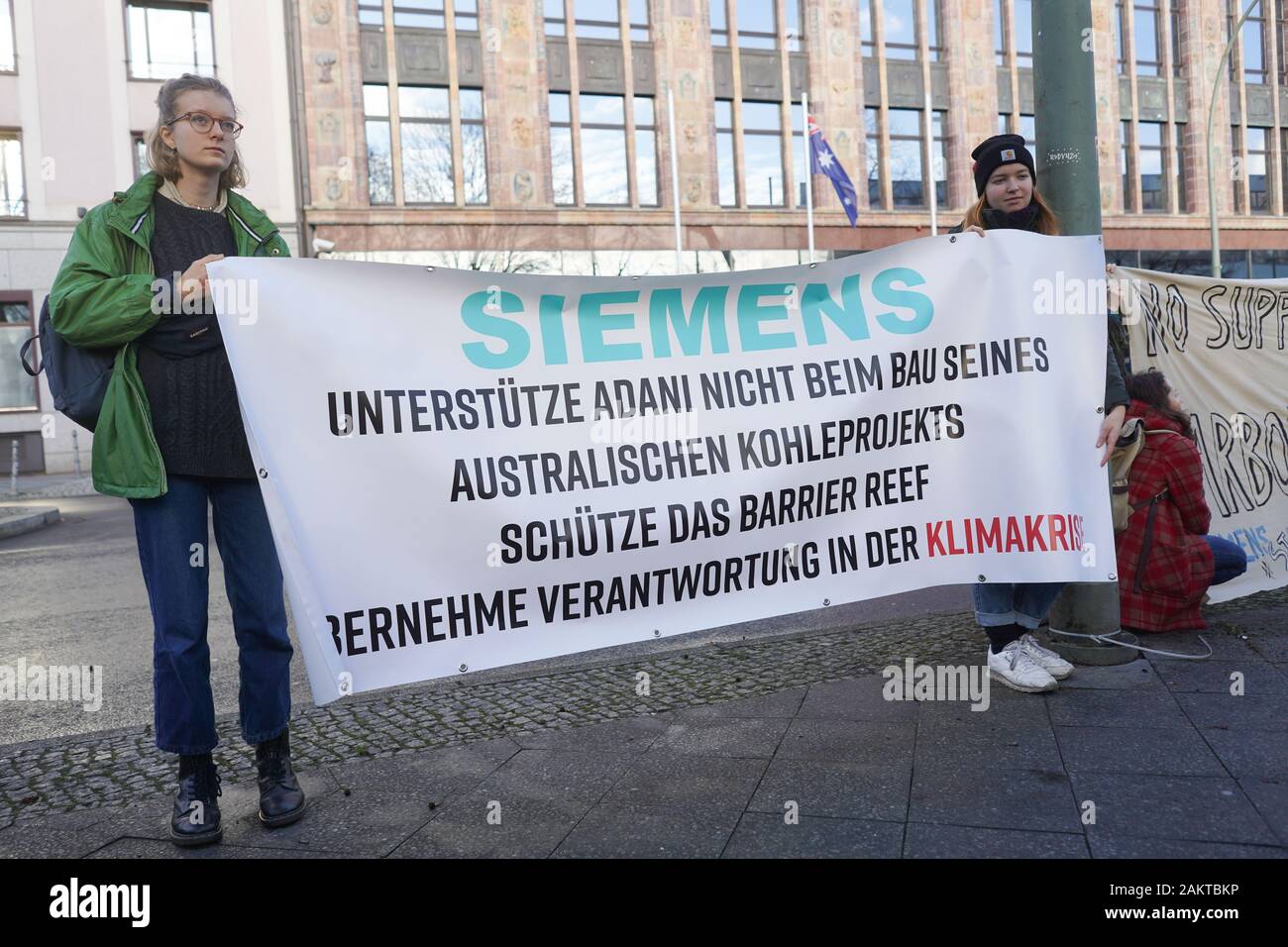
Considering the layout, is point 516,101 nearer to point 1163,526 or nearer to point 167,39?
point 167,39

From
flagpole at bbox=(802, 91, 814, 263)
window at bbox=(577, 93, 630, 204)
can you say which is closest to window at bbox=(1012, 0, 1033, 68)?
flagpole at bbox=(802, 91, 814, 263)

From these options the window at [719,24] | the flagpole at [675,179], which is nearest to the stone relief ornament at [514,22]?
the flagpole at [675,179]

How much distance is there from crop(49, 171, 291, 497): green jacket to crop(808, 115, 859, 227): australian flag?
2483 cm

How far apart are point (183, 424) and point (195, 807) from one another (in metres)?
1.11

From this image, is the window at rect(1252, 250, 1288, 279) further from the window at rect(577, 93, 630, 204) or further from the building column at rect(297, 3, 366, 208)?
the building column at rect(297, 3, 366, 208)

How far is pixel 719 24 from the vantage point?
29328mm

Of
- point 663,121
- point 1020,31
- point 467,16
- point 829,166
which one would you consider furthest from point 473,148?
point 1020,31

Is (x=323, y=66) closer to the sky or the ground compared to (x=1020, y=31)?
closer to the ground

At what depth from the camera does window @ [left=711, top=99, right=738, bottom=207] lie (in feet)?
96.0

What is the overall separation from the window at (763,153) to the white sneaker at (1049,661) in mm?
26052

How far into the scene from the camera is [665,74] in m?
28.7

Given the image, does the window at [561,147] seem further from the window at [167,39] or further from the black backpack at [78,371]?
the black backpack at [78,371]
